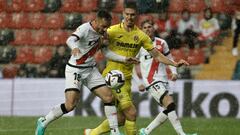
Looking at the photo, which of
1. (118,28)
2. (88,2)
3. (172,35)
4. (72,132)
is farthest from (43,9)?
(118,28)

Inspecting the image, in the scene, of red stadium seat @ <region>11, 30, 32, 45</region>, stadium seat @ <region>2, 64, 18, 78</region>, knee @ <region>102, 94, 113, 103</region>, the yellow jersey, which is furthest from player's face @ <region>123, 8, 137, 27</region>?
red stadium seat @ <region>11, 30, 32, 45</region>

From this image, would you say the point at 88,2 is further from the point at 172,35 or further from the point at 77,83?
the point at 77,83

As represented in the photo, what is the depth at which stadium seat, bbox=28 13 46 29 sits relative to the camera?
22.8 meters

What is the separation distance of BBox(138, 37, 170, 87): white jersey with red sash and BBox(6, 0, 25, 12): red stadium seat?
1027 centimetres

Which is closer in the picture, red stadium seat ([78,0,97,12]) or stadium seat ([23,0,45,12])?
red stadium seat ([78,0,97,12])

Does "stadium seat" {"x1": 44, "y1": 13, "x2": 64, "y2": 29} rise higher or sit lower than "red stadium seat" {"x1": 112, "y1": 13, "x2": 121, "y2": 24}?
lower

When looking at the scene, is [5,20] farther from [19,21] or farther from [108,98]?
[108,98]

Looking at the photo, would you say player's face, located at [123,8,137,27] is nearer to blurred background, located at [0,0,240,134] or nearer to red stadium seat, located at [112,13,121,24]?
blurred background, located at [0,0,240,134]

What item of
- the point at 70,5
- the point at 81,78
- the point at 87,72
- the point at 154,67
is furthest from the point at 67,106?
the point at 70,5

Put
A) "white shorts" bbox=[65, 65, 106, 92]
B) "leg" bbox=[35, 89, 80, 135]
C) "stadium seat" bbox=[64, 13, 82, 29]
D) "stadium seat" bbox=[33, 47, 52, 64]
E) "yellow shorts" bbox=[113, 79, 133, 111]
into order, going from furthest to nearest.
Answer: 1. "stadium seat" bbox=[64, 13, 82, 29]
2. "stadium seat" bbox=[33, 47, 52, 64]
3. "yellow shorts" bbox=[113, 79, 133, 111]
4. "white shorts" bbox=[65, 65, 106, 92]
5. "leg" bbox=[35, 89, 80, 135]

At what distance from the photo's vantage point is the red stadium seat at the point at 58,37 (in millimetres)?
21938

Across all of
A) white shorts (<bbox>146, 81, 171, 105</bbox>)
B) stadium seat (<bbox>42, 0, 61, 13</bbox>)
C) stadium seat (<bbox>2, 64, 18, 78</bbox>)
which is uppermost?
white shorts (<bbox>146, 81, 171, 105</bbox>)

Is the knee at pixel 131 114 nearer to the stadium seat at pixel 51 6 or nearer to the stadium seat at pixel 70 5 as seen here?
the stadium seat at pixel 70 5

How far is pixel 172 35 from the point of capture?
20.8m
